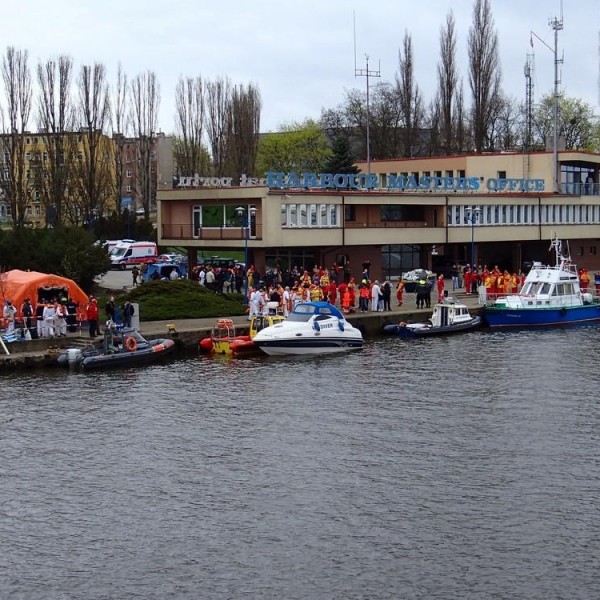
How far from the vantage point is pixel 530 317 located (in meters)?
54.0

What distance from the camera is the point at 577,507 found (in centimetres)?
2455

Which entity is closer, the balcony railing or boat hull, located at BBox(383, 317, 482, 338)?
boat hull, located at BBox(383, 317, 482, 338)

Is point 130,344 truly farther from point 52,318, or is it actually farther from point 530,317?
point 530,317

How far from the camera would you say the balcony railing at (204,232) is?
6031 cm

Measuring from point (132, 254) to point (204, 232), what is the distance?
43.9 feet

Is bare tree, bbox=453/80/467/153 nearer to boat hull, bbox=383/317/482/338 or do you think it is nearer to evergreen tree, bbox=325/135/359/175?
evergreen tree, bbox=325/135/359/175

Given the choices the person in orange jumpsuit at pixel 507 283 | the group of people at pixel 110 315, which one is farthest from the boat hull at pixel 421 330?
the group of people at pixel 110 315

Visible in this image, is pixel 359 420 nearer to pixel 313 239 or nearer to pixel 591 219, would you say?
pixel 313 239

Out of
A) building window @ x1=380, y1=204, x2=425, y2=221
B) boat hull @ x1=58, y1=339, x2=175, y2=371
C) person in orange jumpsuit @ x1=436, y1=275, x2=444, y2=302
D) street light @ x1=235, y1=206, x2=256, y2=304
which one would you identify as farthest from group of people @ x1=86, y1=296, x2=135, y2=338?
building window @ x1=380, y1=204, x2=425, y2=221

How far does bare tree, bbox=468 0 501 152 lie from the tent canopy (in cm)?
5704

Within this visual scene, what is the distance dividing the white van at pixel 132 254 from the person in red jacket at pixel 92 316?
3139 cm

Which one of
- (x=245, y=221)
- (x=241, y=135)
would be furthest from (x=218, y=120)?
(x=245, y=221)

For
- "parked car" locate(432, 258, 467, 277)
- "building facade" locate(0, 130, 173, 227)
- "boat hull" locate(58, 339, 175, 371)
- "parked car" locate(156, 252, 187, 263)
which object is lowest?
"boat hull" locate(58, 339, 175, 371)

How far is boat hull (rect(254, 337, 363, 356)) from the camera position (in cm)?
4394
